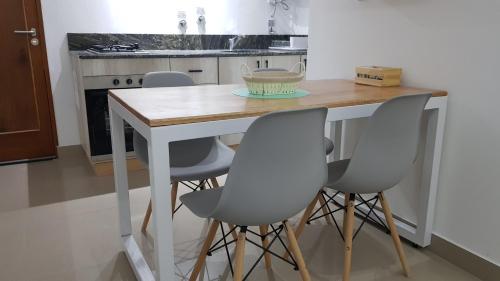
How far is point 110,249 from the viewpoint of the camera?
202 centimetres

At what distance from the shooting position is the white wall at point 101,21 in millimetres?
3352

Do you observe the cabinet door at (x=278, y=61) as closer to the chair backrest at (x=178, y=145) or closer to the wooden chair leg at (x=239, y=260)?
the chair backrest at (x=178, y=145)

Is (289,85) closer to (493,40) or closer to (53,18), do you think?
(493,40)

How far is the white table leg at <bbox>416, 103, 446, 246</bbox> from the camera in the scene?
1.83 meters

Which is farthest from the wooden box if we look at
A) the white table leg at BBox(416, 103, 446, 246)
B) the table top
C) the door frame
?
the door frame

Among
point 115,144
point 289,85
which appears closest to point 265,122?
point 289,85

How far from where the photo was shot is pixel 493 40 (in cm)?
160

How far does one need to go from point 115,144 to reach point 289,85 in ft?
2.78

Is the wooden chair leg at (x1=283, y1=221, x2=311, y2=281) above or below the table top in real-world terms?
below

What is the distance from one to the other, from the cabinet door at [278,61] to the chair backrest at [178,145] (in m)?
1.53

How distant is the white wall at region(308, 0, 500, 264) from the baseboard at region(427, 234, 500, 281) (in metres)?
0.03

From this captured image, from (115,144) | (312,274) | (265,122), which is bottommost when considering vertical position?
(312,274)

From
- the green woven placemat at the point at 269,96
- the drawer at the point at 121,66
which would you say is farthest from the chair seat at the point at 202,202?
A: the drawer at the point at 121,66

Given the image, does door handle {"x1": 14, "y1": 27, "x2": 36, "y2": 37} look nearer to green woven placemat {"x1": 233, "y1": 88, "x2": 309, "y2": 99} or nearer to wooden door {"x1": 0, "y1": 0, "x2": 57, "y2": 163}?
wooden door {"x1": 0, "y1": 0, "x2": 57, "y2": 163}
